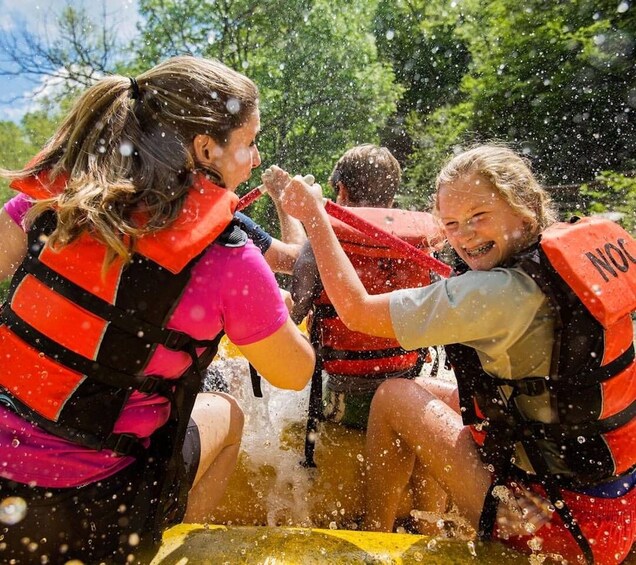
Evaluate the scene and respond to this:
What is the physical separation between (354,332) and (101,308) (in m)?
1.29

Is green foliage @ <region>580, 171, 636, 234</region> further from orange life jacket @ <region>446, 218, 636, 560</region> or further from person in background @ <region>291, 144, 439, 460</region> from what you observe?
orange life jacket @ <region>446, 218, 636, 560</region>

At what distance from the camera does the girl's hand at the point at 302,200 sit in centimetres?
179

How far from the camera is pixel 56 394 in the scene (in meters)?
1.21

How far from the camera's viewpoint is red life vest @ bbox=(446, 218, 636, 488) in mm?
1456

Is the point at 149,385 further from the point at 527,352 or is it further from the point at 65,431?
the point at 527,352

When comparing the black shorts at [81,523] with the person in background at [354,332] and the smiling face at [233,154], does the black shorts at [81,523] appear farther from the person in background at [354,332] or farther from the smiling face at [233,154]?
the person in background at [354,332]

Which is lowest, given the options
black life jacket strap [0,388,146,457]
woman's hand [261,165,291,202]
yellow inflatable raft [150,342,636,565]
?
yellow inflatable raft [150,342,636,565]

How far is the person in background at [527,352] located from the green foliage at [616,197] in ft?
28.6

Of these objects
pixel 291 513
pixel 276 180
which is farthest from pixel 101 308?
pixel 291 513

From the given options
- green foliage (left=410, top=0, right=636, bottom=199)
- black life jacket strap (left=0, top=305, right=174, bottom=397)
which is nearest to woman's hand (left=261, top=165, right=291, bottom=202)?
black life jacket strap (left=0, top=305, right=174, bottom=397)

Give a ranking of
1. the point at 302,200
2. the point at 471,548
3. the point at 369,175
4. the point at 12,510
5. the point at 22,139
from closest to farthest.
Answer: the point at 12,510, the point at 471,548, the point at 302,200, the point at 369,175, the point at 22,139

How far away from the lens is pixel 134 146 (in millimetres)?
1281

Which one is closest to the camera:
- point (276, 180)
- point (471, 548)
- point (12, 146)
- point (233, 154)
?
point (471, 548)

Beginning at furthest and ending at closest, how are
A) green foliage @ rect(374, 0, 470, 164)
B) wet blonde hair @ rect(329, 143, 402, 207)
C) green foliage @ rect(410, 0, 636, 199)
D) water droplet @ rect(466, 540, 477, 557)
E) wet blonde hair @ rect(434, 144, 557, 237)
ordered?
green foliage @ rect(374, 0, 470, 164) → green foliage @ rect(410, 0, 636, 199) → wet blonde hair @ rect(329, 143, 402, 207) → wet blonde hair @ rect(434, 144, 557, 237) → water droplet @ rect(466, 540, 477, 557)
